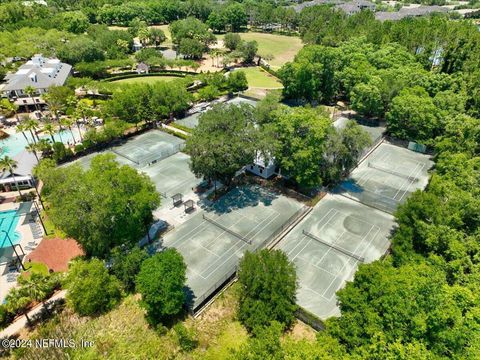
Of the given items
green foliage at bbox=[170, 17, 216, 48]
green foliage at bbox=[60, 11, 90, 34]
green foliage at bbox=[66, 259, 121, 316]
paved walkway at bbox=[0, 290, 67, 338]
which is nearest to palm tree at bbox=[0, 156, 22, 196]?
paved walkway at bbox=[0, 290, 67, 338]

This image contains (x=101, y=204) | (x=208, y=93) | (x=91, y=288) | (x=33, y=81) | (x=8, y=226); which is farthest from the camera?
(x=208, y=93)

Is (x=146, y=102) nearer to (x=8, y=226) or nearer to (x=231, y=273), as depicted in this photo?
(x=8, y=226)

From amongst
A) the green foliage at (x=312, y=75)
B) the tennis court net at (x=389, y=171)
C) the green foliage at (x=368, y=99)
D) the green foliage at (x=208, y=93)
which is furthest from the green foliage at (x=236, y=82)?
the tennis court net at (x=389, y=171)

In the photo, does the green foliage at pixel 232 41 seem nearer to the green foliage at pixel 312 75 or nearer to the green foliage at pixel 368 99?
the green foliage at pixel 312 75

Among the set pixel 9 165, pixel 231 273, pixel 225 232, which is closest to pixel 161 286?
pixel 231 273

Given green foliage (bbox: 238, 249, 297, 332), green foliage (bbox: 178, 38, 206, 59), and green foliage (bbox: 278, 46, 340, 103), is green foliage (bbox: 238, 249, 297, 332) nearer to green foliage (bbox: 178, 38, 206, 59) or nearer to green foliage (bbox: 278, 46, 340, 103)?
green foliage (bbox: 278, 46, 340, 103)

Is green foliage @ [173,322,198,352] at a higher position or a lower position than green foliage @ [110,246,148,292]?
lower

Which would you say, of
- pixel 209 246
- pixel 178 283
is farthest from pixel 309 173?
pixel 178 283

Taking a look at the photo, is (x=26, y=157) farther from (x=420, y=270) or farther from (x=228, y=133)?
(x=420, y=270)
